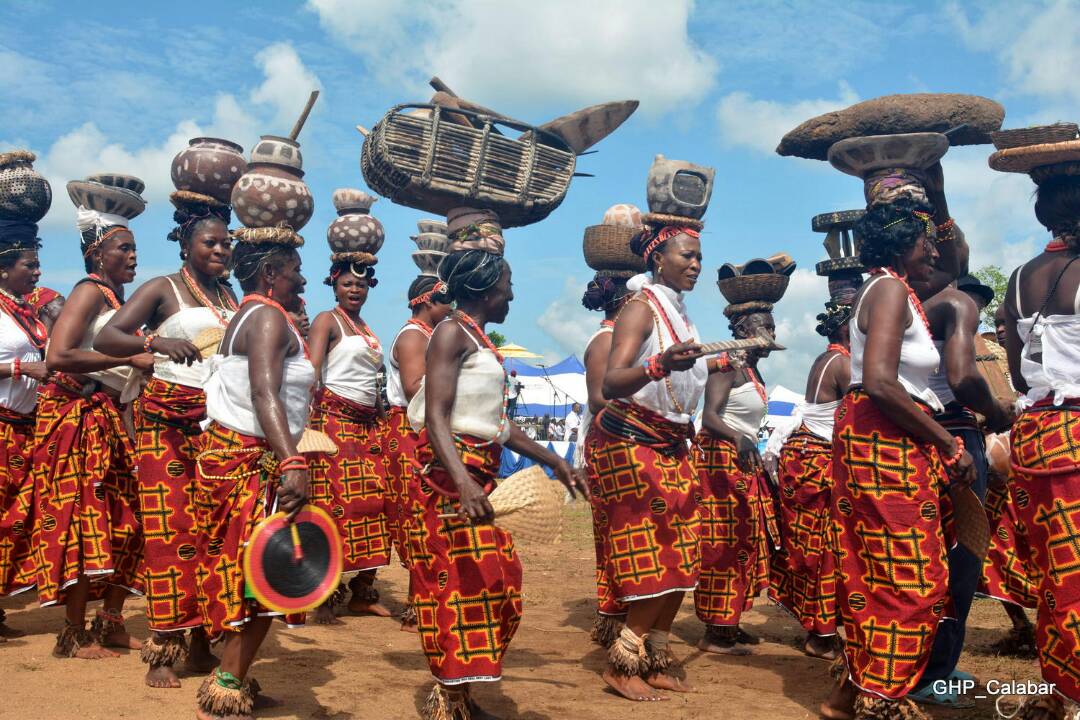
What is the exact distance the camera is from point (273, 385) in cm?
420

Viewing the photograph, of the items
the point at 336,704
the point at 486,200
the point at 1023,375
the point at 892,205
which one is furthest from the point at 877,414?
the point at 486,200

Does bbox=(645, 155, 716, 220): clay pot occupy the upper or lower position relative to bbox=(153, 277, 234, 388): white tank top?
upper

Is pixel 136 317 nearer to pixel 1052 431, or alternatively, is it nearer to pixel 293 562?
pixel 293 562

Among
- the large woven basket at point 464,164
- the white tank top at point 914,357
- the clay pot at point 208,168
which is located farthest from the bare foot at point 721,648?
the large woven basket at point 464,164

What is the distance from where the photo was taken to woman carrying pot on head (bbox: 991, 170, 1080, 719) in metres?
Answer: 3.86

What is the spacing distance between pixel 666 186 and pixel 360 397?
295 centimetres

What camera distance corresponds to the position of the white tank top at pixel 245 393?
4.36 meters

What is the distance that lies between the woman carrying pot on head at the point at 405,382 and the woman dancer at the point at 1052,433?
375cm

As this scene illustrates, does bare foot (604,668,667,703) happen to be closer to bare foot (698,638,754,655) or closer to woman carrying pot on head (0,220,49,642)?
bare foot (698,638,754,655)

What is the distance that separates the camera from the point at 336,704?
482cm

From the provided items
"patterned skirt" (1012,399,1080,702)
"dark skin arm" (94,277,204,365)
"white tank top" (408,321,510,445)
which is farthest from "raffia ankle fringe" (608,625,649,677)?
"dark skin arm" (94,277,204,365)

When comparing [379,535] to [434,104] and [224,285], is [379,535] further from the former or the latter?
[434,104]

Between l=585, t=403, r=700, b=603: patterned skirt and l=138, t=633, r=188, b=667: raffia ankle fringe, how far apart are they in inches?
93.6

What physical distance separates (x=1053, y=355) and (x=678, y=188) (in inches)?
109
